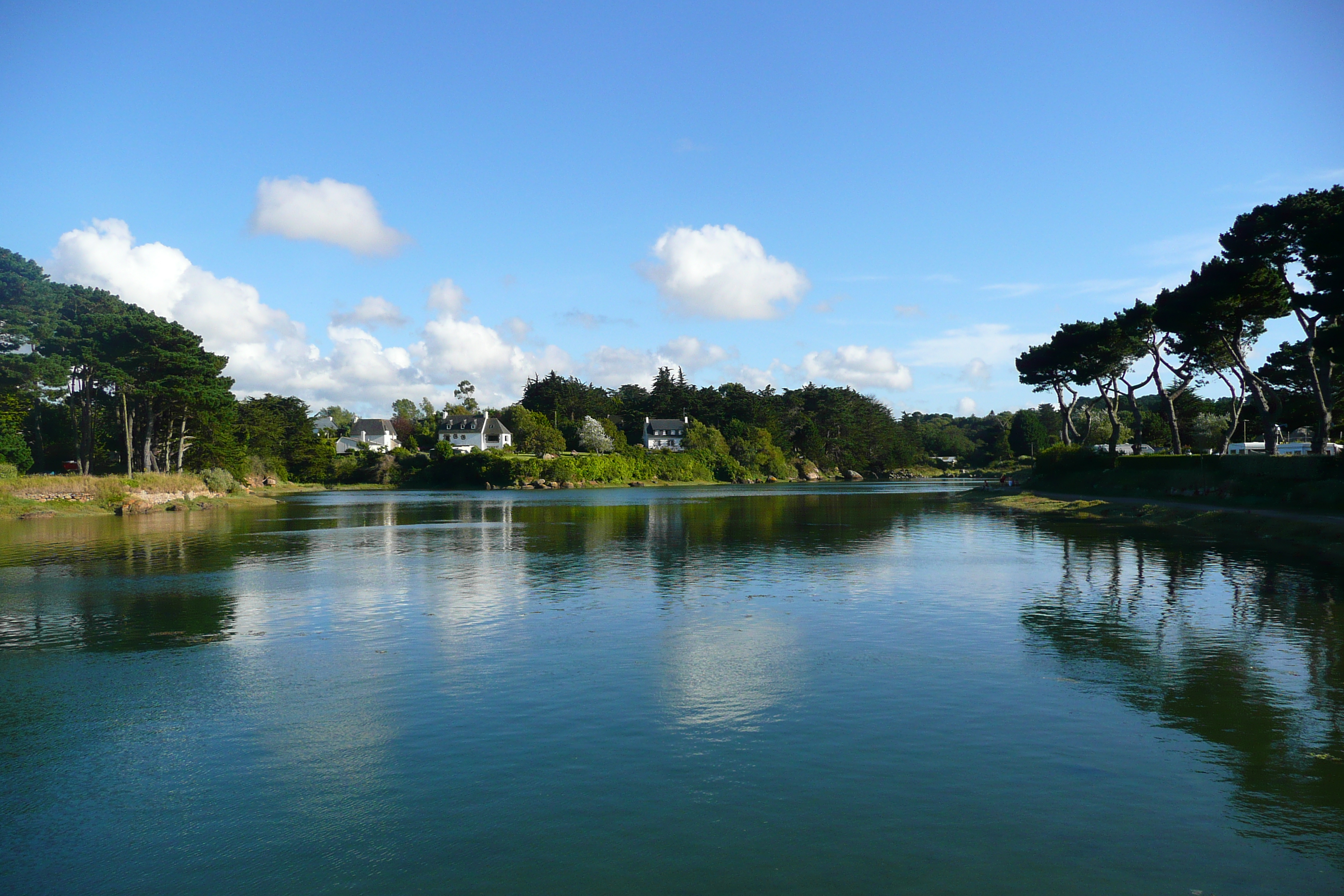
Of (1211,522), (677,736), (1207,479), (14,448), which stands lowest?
(677,736)

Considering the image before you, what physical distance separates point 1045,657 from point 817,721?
6402 mm

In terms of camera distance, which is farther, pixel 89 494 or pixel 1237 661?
pixel 89 494

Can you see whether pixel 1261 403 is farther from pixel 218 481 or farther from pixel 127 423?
pixel 127 423

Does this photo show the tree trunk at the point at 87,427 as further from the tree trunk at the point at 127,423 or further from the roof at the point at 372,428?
the roof at the point at 372,428

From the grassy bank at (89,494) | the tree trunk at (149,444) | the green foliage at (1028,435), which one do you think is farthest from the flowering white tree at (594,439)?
the green foliage at (1028,435)

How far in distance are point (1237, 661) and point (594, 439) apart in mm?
131367

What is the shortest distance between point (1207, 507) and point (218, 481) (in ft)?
265

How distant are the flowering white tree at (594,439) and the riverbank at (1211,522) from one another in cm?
8745

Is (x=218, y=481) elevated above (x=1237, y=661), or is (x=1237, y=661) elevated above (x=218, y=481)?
(x=218, y=481)

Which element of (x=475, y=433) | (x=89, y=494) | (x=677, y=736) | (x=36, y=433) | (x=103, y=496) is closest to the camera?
(x=677, y=736)

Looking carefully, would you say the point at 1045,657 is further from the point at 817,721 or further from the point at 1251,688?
the point at 817,721

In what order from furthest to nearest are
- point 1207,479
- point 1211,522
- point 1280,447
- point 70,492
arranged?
point 1280,447 < point 70,492 < point 1207,479 < point 1211,522

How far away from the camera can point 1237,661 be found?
15.3 m

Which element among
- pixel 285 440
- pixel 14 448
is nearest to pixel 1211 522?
pixel 14 448
